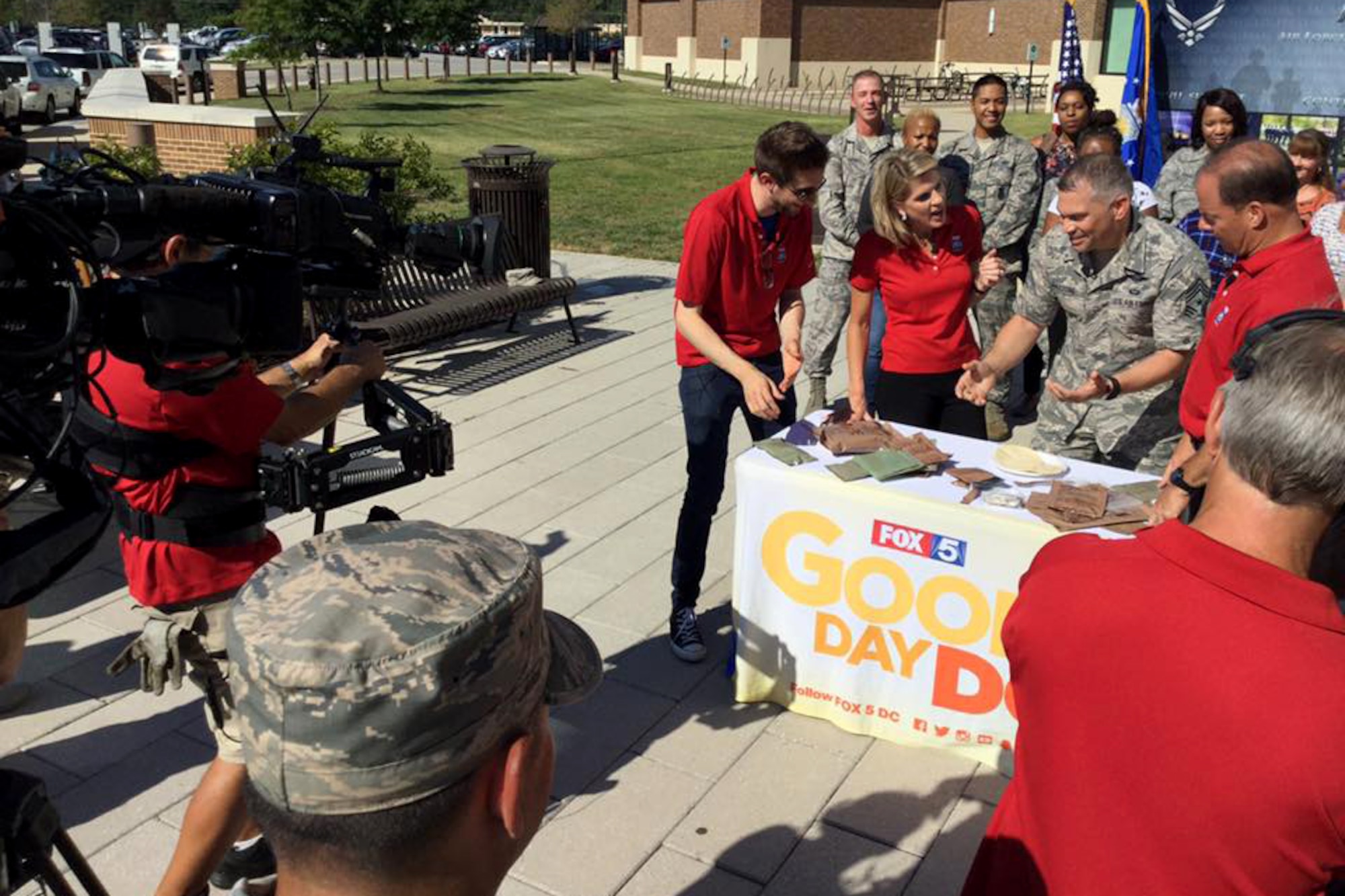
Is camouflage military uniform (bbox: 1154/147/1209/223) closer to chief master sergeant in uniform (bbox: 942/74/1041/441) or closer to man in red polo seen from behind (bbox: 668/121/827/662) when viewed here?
chief master sergeant in uniform (bbox: 942/74/1041/441)

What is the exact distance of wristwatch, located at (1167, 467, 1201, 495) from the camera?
346 centimetres

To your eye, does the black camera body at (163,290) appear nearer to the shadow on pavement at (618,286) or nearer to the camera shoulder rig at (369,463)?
the camera shoulder rig at (369,463)

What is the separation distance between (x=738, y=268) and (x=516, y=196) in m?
5.69

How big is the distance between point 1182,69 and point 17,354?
11020mm

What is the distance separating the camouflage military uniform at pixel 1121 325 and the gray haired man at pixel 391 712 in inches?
141

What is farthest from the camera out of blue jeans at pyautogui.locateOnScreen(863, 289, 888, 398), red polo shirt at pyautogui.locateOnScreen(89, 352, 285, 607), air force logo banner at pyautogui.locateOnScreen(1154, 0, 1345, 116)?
air force logo banner at pyautogui.locateOnScreen(1154, 0, 1345, 116)

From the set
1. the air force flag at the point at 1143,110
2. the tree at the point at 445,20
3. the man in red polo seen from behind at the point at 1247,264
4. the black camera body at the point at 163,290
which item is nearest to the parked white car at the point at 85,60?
the tree at the point at 445,20

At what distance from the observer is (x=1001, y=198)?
7309 mm

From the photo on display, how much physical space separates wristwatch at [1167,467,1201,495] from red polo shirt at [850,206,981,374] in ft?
4.83

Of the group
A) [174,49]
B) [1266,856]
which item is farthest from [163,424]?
[174,49]

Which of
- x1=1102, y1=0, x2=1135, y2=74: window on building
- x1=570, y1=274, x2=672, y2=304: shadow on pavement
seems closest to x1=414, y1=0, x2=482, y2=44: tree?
x1=1102, y1=0, x2=1135, y2=74: window on building

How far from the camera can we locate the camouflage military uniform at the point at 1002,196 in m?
7.23

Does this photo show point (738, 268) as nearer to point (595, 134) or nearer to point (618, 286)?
point (618, 286)

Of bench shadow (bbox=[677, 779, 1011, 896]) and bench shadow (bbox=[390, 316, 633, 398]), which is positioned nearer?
bench shadow (bbox=[677, 779, 1011, 896])
